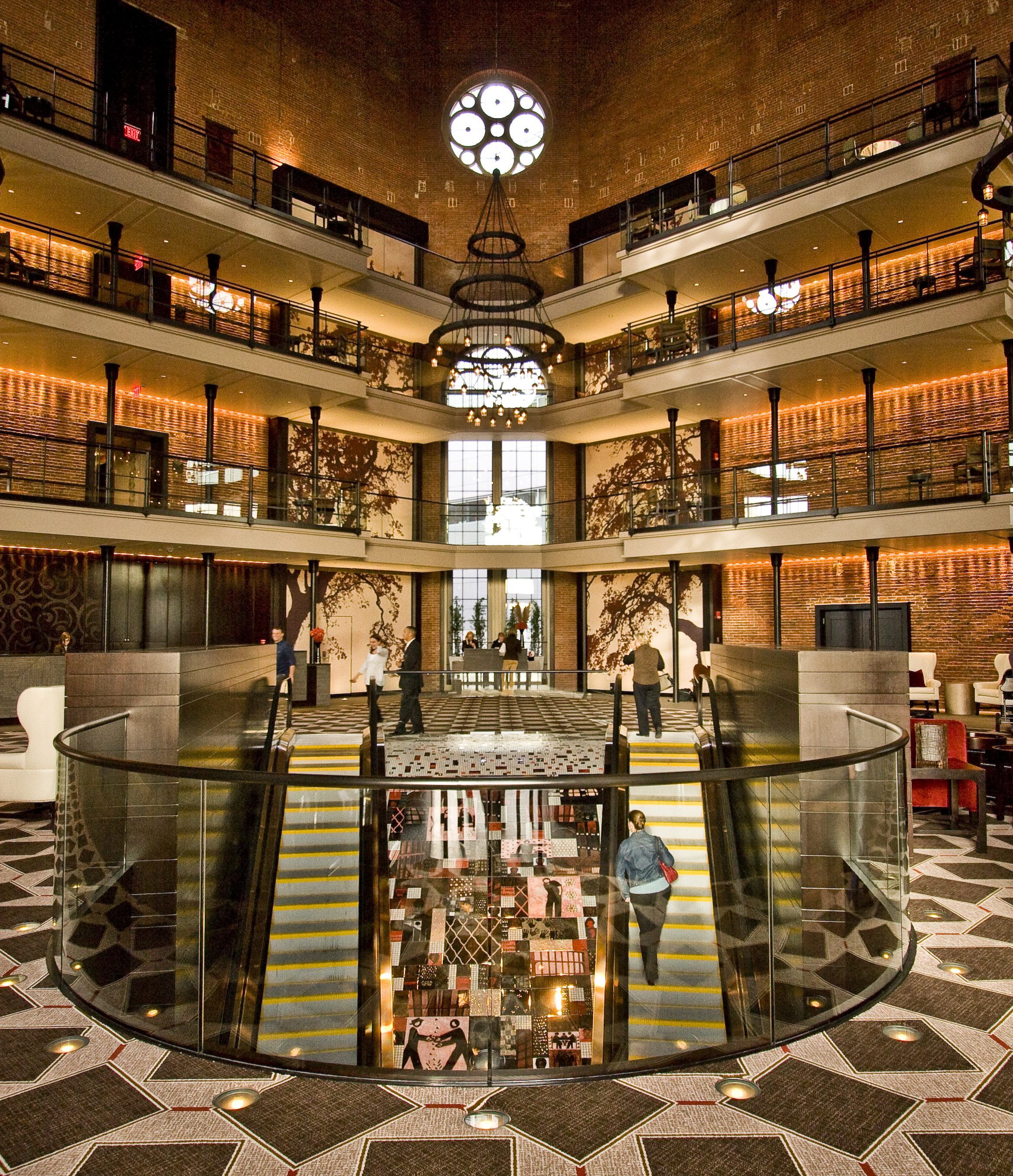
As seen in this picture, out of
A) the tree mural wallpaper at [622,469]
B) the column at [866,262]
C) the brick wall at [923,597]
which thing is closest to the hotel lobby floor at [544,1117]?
the brick wall at [923,597]

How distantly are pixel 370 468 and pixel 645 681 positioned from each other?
1218 centimetres

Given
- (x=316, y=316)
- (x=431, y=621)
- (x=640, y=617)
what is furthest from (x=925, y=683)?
(x=316, y=316)

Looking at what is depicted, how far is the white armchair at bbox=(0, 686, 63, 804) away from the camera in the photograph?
8.32 metres

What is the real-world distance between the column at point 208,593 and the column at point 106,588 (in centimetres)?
171

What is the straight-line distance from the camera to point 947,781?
29.3ft

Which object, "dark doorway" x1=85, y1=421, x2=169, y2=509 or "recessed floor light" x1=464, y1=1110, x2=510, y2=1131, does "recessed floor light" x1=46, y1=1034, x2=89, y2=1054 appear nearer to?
"recessed floor light" x1=464, y1=1110, x2=510, y2=1131

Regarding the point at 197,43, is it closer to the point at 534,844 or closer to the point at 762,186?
the point at 762,186

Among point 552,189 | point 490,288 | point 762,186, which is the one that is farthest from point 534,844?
point 552,189

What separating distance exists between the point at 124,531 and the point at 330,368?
578 centimetres

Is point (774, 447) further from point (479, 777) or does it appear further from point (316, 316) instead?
point (479, 777)

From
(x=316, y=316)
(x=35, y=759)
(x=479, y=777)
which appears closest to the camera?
(x=479, y=777)

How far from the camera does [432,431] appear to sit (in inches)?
827

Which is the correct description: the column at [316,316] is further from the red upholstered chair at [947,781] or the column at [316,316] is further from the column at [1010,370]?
the red upholstered chair at [947,781]

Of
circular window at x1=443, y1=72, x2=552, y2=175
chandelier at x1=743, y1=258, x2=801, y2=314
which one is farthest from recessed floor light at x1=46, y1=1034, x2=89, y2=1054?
circular window at x1=443, y1=72, x2=552, y2=175
